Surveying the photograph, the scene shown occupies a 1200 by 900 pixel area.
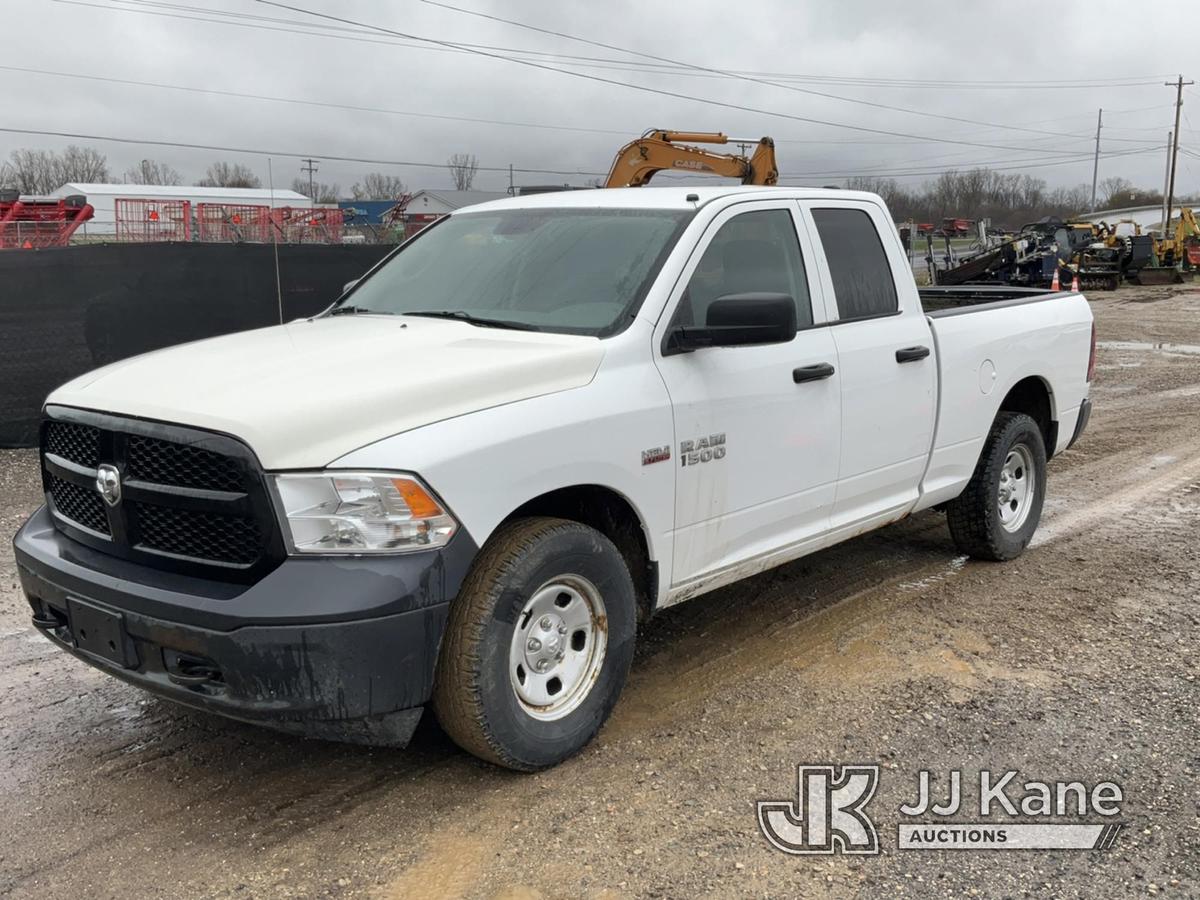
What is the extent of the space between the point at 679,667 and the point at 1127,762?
1.77m

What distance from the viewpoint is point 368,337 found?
13.0 feet

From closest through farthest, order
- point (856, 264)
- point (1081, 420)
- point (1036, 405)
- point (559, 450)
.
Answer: point (559, 450), point (856, 264), point (1036, 405), point (1081, 420)

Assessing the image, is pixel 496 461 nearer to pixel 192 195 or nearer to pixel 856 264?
pixel 856 264

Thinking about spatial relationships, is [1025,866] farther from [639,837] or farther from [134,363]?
[134,363]

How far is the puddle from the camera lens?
17.2 meters

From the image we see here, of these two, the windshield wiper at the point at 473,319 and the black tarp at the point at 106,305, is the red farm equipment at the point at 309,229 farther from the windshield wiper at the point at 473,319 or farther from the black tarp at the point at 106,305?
the windshield wiper at the point at 473,319

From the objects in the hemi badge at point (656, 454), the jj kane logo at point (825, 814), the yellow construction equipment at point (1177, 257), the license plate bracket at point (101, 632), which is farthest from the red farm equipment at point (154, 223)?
the yellow construction equipment at point (1177, 257)

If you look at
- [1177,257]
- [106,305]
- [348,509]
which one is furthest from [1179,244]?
[348,509]

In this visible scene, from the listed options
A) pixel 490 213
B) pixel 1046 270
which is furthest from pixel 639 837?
pixel 1046 270

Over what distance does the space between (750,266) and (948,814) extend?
2.24m

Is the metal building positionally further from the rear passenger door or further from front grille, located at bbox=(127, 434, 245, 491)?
front grille, located at bbox=(127, 434, 245, 491)

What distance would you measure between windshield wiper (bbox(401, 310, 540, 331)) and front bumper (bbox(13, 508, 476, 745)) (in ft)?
3.62

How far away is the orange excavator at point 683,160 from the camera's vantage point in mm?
14344

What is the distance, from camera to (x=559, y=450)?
3.48 m
